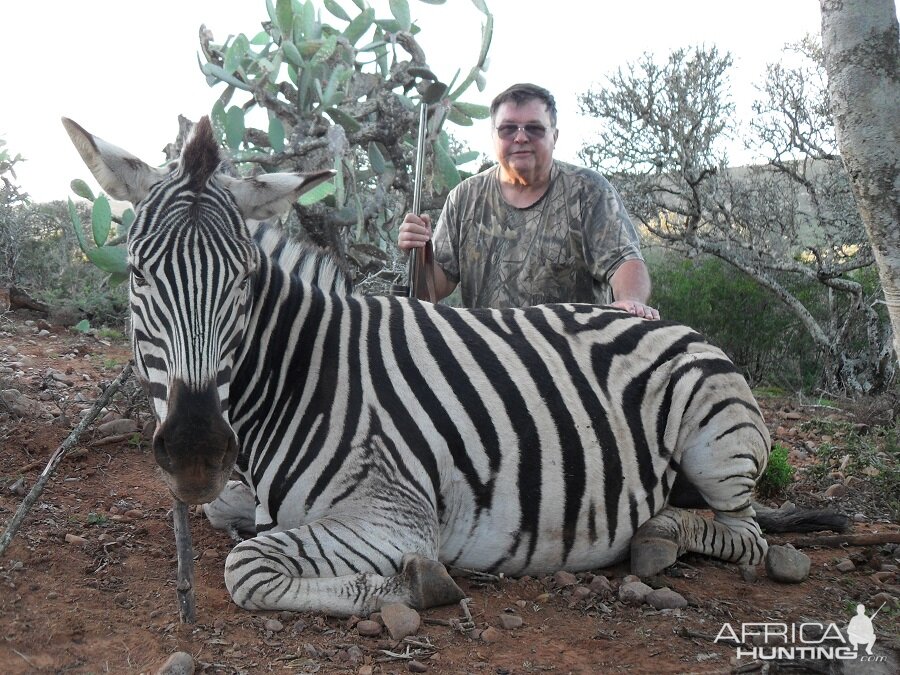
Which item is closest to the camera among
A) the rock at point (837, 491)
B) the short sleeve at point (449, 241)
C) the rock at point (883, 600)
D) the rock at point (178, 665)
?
the rock at point (178, 665)

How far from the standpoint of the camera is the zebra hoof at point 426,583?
9.84 feet

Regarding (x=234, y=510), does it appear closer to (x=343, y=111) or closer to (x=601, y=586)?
(x=601, y=586)

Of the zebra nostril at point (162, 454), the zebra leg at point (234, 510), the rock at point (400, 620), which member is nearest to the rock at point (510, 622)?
the rock at point (400, 620)

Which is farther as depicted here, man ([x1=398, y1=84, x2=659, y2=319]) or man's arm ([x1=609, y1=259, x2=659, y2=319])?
man ([x1=398, y1=84, x2=659, y2=319])

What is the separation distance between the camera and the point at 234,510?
3934 millimetres

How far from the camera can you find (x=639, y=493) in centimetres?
375

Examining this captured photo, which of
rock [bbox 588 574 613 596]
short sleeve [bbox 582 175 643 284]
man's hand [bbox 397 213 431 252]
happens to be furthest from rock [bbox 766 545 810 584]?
man's hand [bbox 397 213 431 252]

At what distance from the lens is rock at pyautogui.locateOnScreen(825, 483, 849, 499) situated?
16.3 feet

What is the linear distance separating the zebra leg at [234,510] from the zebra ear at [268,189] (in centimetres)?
152

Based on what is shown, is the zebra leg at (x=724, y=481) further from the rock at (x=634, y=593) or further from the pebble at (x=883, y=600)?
the pebble at (x=883, y=600)

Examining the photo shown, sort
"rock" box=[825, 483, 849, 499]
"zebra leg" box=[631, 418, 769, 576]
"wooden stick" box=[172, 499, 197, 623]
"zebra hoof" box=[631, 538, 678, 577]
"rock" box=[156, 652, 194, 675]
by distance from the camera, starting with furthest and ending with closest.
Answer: "rock" box=[825, 483, 849, 499]
"zebra leg" box=[631, 418, 769, 576]
"zebra hoof" box=[631, 538, 678, 577]
"wooden stick" box=[172, 499, 197, 623]
"rock" box=[156, 652, 194, 675]

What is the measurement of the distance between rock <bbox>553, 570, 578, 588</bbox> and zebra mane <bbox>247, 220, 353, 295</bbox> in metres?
1.72

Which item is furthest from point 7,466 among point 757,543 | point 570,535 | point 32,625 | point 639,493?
point 757,543

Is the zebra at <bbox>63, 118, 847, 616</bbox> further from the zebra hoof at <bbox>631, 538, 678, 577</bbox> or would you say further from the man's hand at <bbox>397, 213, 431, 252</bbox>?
the man's hand at <bbox>397, 213, 431, 252</bbox>
